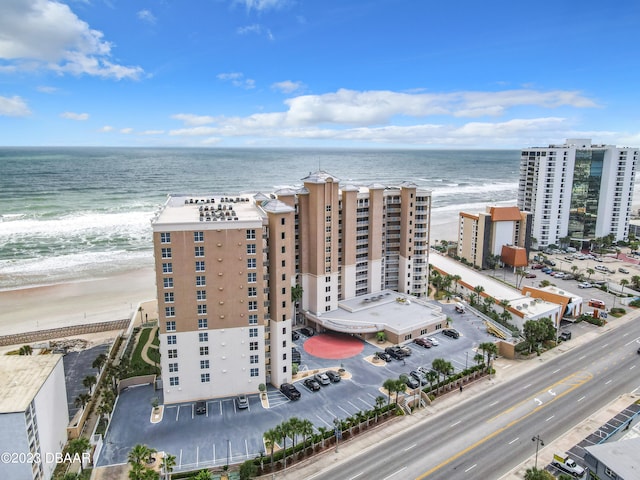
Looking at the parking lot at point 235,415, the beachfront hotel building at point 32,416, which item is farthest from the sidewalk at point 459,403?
the beachfront hotel building at point 32,416

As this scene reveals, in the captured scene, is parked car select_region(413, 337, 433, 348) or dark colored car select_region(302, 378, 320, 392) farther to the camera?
parked car select_region(413, 337, 433, 348)

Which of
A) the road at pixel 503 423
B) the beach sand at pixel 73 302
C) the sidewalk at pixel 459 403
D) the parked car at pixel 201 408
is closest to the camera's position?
the road at pixel 503 423

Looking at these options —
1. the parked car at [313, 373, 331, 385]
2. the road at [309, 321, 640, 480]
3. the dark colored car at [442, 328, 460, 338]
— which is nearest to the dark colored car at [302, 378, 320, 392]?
the parked car at [313, 373, 331, 385]

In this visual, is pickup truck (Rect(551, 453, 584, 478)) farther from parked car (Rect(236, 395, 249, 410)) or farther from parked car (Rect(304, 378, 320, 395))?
parked car (Rect(236, 395, 249, 410))

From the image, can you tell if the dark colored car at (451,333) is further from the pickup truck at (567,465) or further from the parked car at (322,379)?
the pickup truck at (567,465)

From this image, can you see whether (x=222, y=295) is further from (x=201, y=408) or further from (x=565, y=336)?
(x=565, y=336)
